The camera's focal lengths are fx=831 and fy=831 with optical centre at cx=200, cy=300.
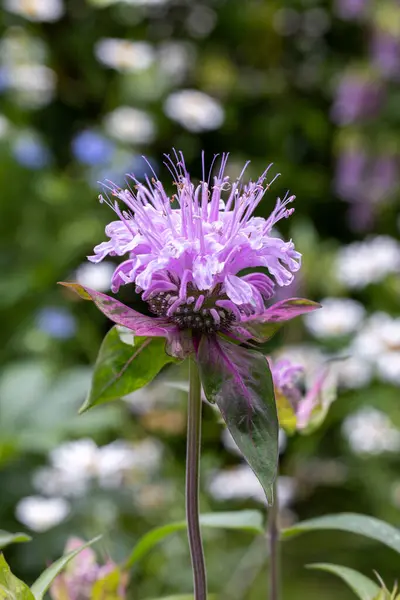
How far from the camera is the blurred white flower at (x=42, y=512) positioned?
4.47ft

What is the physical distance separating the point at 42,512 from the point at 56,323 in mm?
656

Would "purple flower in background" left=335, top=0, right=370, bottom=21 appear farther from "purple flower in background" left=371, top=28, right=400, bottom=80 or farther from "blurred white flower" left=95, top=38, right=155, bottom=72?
"blurred white flower" left=95, top=38, right=155, bottom=72

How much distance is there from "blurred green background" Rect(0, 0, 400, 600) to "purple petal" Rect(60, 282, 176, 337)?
30 centimetres

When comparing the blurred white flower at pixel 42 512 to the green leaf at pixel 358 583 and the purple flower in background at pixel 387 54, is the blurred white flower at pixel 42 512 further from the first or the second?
the purple flower in background at pixel 387 54

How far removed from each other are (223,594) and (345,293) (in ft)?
3.25

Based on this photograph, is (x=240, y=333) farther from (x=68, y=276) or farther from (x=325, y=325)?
(x=68, y=276)

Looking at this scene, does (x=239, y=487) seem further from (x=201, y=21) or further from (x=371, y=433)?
(x=201, y=21)

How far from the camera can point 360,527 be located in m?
0.54

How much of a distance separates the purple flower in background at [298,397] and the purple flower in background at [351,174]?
2079 millimetres

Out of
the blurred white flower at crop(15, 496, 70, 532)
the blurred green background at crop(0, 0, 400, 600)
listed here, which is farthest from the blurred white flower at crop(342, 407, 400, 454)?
the blurred white flower at crop(15, 496, 70, 532)

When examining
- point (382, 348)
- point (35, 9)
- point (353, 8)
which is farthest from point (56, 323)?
point (353, 8)

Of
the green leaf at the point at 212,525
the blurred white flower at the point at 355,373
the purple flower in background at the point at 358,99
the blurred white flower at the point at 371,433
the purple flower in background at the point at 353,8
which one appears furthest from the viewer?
the purple flower in background at the point at 353,8

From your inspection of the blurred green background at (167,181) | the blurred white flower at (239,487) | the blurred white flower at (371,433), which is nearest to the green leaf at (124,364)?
the blurred green background at (167,181)

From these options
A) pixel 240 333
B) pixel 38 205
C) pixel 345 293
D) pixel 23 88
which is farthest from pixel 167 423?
pixel 23 88
